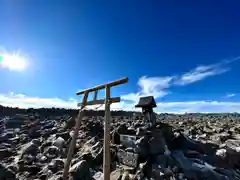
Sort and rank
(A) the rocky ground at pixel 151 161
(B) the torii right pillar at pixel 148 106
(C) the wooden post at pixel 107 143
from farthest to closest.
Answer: (B) the torii right pillar at pixel 148 106 < (A) the rocky ground at pixel 151 161 < (C) the wooden post at pixel 107 143

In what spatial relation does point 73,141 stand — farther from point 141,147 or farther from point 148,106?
point 148,106

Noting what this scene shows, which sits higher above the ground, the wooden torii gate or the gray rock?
the wooden torii gate

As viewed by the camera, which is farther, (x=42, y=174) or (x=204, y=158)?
(x=42, y=174)

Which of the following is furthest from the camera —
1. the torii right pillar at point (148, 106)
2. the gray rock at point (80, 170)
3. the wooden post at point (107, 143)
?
the torii right pillar at point (148, 106)

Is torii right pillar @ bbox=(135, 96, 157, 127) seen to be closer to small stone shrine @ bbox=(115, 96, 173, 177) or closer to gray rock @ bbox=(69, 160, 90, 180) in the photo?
small stone shrine @ bbox=(115, 96, 173, 177)

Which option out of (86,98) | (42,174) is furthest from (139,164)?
(42,174)

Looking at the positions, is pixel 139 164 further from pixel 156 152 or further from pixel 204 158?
pixel 204 158

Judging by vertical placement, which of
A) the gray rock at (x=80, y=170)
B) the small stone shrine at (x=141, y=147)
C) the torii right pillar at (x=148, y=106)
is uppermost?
the torii right pillar at (x=148, y=106)

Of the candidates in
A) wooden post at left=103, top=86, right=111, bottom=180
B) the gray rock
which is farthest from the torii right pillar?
the gray rock

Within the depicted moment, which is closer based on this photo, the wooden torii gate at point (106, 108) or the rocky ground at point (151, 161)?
the wooden torii gate at point (106, 108)

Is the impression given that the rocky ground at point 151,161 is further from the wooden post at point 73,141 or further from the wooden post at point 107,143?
the wooden post at point 107,143

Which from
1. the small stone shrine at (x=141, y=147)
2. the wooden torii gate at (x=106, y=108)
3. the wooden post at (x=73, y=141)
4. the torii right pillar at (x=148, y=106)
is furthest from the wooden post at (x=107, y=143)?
the torii right pillar at (x=148, y=106)

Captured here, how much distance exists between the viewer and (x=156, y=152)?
7.29 metres

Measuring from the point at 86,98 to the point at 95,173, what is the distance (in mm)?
3150
